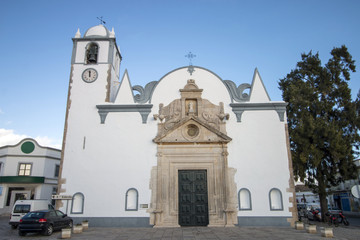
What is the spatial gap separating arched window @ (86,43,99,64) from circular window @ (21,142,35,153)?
45.2 ft

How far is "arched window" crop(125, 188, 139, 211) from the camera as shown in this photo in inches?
533

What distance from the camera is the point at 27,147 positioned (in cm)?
2531

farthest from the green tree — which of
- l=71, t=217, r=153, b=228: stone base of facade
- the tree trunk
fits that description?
l=71, t=217, r=153, b=228: stone base of facade

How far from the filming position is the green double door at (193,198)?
13156 millimetres

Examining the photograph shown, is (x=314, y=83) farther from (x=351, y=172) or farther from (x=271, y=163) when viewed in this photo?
(x=271, y=163)

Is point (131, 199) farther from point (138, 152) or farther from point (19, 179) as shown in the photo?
point (19, 179)

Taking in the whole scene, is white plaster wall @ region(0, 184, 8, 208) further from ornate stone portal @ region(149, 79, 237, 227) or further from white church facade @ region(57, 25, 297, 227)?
ornate stone portal @ region(149, 79, 237, 227)

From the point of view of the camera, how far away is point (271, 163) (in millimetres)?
14086

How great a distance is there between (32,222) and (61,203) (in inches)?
115

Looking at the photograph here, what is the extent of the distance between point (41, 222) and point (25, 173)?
16.4 meters

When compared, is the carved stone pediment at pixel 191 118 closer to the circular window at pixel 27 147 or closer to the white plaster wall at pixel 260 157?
Result: the white plaster wall at pixel 260 157

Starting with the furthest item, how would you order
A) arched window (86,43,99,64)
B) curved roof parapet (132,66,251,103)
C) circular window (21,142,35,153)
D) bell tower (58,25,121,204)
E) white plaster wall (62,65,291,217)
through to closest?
circular window (21,142,35,153) → arched window (86,43,99,64) → curved roof parapet (132,66,251,103) → bell tower (58,25,121,204) → white plaster wall (62,65,291,217)

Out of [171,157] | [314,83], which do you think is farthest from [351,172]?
[171,157]

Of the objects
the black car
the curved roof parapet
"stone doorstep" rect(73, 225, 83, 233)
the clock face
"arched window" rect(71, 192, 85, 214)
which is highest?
the clock face
